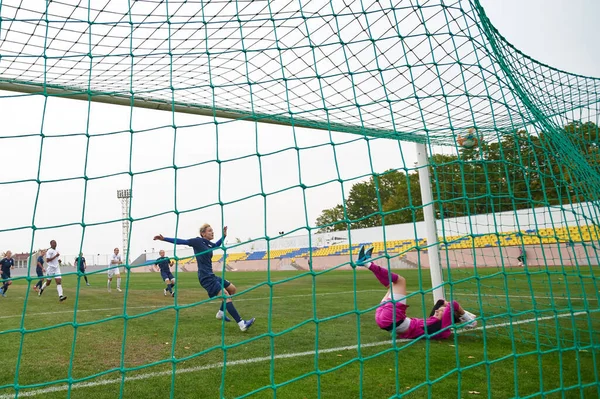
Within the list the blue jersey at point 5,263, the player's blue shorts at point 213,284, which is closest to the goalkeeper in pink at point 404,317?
the player's blue shorts at point 213,284

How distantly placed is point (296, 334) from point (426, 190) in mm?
2495

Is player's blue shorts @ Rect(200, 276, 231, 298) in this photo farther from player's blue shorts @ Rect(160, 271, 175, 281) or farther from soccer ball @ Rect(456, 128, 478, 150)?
player's blue shorts @ Rect(160, 271, 175, 281)

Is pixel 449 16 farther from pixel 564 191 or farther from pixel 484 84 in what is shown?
pixel 564 191

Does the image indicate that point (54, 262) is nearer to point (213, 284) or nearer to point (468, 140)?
point (213, 284)

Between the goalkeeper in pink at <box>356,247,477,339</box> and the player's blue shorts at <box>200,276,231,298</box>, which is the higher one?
the player's blue shorts at <box>200,276,231,298</box>

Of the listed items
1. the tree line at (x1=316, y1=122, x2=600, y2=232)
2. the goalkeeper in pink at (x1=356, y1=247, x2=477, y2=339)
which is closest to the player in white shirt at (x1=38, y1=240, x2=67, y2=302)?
the tree line at (x1=316, y1=122, x2=600, y2=232)

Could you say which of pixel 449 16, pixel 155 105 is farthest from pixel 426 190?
pixel 155 105

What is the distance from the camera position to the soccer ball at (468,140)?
474 centimetres

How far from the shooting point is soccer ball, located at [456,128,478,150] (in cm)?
474

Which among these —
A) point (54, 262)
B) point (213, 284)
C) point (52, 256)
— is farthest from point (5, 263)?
point (213, 284)

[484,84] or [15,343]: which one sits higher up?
[484,84]

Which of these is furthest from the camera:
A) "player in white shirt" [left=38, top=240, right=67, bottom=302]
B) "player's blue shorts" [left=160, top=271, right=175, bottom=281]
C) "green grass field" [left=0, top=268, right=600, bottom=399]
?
"player's blue shorts" [left=160, top=271, right=175, bottom=281]

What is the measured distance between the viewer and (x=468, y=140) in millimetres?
4922

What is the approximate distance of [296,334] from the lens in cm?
572
